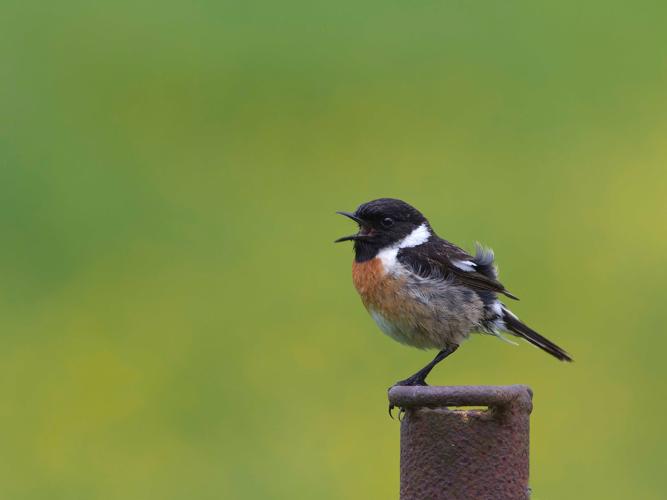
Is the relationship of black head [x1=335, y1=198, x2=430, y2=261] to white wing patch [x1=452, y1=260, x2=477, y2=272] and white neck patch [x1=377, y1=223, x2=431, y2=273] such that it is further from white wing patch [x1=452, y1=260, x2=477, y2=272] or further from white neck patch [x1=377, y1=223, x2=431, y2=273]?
white wing patch [x1=452, y1=260, x2=477, y2=272]

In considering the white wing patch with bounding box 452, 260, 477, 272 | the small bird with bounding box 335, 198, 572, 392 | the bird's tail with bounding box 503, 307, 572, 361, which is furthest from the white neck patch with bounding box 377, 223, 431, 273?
the bird's tail with bounding box 503, 307, 572, 361

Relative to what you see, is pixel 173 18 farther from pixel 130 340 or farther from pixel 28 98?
pixel 130 340

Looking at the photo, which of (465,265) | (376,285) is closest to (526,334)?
(465,265)

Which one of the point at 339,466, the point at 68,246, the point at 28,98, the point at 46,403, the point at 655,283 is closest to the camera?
the point at 339,466

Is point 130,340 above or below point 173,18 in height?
below

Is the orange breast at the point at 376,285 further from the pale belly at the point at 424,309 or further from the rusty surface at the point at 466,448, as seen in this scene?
the rusty surface at the point at 466,448

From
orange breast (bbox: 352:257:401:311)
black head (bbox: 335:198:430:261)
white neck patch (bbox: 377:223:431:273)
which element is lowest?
orange breast (bbox: 352:257:401:311)

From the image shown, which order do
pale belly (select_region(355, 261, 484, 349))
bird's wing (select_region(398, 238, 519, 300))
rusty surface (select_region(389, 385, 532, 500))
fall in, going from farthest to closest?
bird's wing (select_region(398, 238, 519, 300))
pale belly (select_region(355, 261, 484, 349))
rusty surface (select_region(389, 385, 532, 500))

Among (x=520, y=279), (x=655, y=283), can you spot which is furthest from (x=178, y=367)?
(x=655, y=283)
